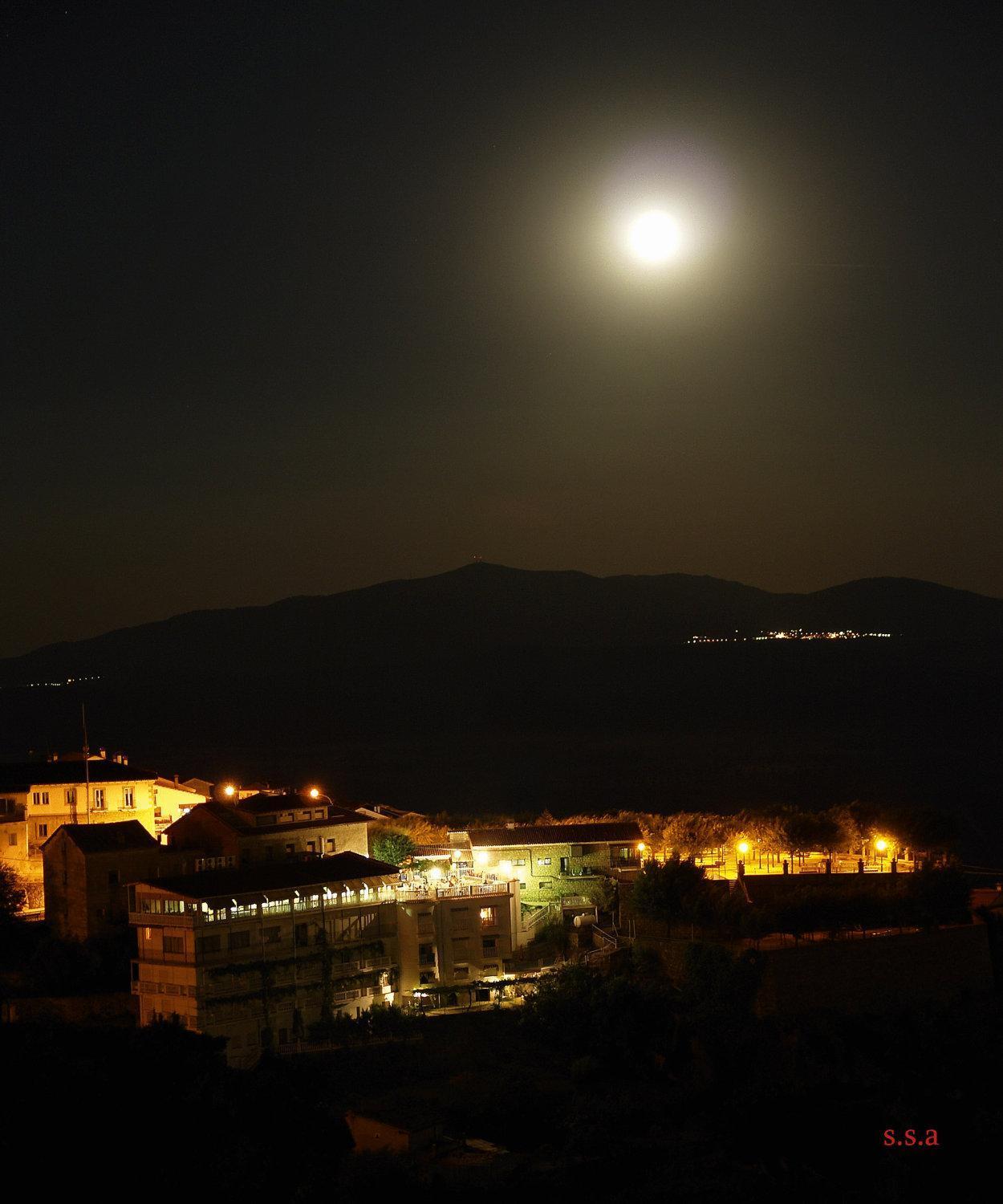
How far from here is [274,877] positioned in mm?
27562

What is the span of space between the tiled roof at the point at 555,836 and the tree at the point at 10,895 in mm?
9542

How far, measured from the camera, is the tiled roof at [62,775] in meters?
35.8

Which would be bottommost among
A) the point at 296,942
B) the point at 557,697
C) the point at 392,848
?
the point at 296,942

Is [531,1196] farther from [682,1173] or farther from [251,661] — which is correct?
[251,661]

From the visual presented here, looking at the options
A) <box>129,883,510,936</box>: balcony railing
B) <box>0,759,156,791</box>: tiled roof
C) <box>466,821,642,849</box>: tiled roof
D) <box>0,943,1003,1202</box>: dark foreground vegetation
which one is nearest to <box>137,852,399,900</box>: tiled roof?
<box>129,883,510,936</box>: balcony railing

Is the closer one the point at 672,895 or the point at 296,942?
the point at 296,942

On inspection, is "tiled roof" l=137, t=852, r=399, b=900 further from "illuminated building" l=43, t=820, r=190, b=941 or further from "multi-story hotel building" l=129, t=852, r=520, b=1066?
"illuminated building" l=43, t=820, r=190, b=941

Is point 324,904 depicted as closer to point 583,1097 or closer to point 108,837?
point 108,837

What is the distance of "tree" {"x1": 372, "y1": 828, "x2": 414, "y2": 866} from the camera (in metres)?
33.2

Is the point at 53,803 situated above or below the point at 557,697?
Answer: below

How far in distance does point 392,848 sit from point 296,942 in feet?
22.3

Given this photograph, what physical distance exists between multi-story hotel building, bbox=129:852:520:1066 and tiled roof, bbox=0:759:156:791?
8.08 metres

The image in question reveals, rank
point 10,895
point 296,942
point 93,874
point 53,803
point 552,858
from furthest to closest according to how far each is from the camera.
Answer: point 53,803, point 552,858, point 10,895, point 93,874, point 296,942

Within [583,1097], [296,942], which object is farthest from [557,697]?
[583,1097]
